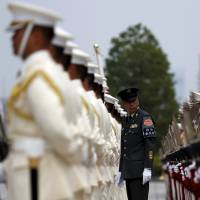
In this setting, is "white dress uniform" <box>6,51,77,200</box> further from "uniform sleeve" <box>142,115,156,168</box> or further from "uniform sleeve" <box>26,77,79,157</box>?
"uniform sleeve" <box>142,115,156,168</box>

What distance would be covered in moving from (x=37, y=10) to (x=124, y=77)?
85.4m

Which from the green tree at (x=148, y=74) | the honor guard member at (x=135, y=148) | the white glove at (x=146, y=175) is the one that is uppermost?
the green tree at (x=148, y=74)

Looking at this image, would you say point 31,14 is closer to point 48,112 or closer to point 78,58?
point 48,112

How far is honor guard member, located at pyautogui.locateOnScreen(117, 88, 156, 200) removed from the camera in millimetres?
15633

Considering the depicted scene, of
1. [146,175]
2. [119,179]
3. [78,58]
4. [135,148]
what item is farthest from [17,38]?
[119,179]

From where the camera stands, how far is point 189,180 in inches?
574

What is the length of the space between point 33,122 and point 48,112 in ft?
0.95

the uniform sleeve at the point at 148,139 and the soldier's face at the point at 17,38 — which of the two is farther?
the uniform sleeve at the point at 148,139

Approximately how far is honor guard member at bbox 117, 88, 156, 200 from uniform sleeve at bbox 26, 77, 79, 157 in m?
5.85

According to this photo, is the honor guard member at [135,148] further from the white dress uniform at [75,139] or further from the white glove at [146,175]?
the white dress uniform at [75,139]

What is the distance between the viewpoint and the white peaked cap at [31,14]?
32.3 feet

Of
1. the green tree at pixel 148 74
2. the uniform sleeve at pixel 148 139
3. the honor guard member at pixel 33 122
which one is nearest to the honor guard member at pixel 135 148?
the uniform sleeve at pixel 148 139

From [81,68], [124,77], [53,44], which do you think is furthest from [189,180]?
[124,77]

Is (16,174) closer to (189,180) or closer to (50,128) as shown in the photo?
(50,128)
